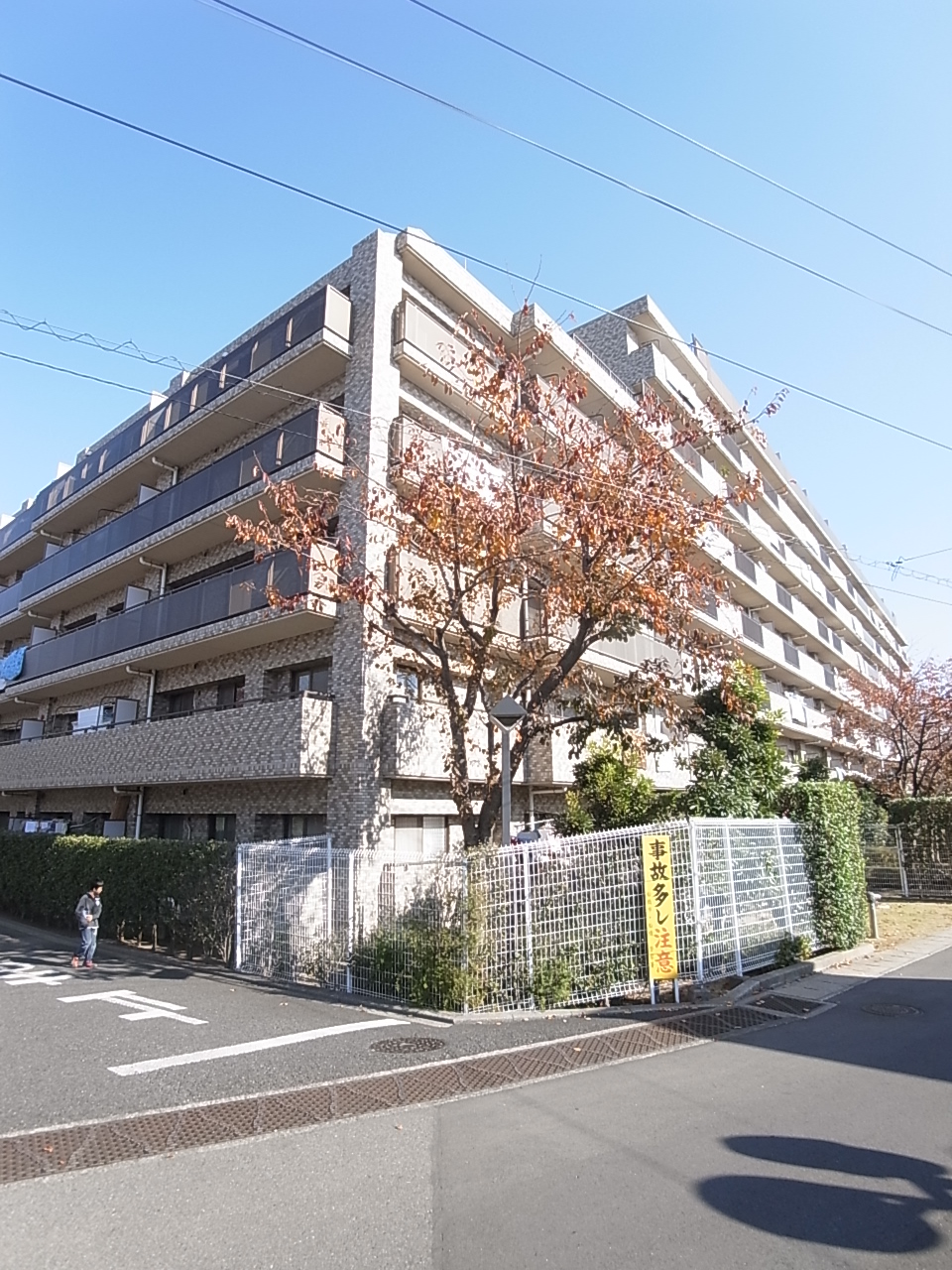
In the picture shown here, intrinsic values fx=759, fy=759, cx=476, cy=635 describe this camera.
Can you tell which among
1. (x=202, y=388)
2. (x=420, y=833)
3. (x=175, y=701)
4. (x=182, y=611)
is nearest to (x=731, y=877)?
(x=420, y=833)

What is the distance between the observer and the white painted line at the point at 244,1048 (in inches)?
265

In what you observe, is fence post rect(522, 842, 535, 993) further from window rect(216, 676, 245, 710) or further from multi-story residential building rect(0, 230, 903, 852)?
window rect(216, 676, 245, 710)

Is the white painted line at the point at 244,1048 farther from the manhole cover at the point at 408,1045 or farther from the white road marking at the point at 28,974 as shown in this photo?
the white road marking at the point at 28,974

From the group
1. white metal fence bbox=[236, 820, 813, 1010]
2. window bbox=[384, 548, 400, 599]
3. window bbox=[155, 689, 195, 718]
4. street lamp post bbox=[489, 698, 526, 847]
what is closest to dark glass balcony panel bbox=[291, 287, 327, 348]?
window bbox=[384, 548, 400, 599]

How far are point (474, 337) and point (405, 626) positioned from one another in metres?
9.16

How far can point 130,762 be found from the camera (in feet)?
56.7

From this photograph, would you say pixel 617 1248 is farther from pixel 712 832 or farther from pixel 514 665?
pixel 514 665

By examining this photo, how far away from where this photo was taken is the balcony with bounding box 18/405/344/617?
14.8 m

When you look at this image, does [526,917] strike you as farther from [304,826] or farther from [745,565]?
[745,565]

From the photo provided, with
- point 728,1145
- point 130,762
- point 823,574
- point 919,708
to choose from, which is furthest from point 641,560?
point 823,574

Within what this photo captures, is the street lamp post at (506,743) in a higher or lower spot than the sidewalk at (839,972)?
higher

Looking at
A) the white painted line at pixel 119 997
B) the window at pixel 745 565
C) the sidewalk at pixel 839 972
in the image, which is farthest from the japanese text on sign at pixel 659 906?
the window at pixel 745 565

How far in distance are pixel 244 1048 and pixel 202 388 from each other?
16.0 m

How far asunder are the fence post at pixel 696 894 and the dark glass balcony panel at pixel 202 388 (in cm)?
1201
